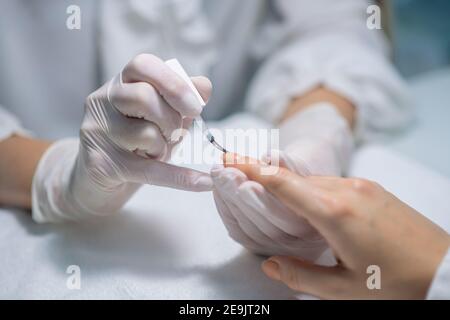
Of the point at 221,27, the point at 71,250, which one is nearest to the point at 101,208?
the point at 71,250

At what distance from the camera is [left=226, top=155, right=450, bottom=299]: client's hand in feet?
1.77

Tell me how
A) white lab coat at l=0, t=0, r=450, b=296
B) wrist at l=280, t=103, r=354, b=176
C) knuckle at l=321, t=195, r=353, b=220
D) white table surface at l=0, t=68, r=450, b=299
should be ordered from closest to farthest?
knuckle at l=321, t=195, r=353, b=220 → white table surface at l=0, t=68, r=450, b=299 → wrist at l=280, t=103, r=354, b=176 → white lab coat at l=0, t=0, r=450, b=296

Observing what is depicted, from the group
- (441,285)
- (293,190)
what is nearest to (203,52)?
(293,190)

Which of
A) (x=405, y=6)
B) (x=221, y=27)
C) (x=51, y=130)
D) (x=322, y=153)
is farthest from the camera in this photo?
(x=405, y=6)

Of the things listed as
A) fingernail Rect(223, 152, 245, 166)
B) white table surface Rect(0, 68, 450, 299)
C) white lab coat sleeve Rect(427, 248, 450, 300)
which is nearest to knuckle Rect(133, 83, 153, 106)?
fingernail Rect(223, 152, 245, 166)

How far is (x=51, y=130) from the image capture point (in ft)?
3.59

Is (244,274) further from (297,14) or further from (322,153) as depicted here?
(297,14)

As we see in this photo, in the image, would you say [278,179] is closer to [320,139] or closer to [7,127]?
[320,139]

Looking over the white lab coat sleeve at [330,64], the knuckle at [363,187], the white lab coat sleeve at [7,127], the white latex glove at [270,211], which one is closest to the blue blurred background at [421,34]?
the white lab coat sleeve at [330,64]

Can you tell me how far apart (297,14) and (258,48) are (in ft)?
0.47

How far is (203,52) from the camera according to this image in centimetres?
113

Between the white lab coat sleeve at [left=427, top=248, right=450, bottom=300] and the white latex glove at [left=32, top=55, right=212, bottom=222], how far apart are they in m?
0.31

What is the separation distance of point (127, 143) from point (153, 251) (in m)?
0.19

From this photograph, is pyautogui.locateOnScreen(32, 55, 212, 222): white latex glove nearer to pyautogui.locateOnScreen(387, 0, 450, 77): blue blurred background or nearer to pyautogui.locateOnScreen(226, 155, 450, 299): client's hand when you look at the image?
pyautogui.locateOnScreen(226, 155, 450, 299): client's hand
